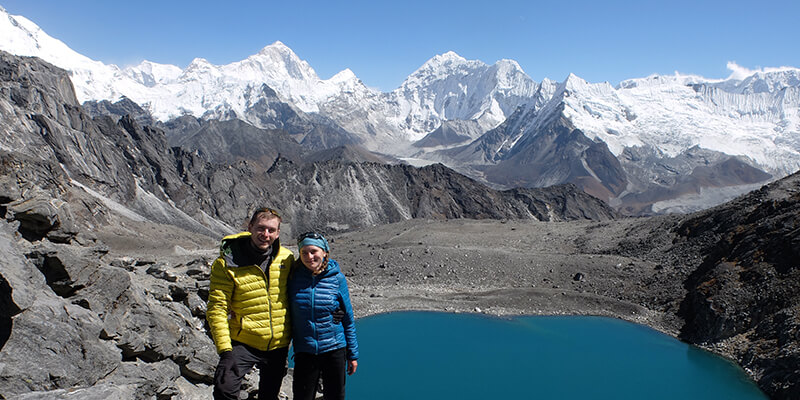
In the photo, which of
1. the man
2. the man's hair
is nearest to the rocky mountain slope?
A: the man

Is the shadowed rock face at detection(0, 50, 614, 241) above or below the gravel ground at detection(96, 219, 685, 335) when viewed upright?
above

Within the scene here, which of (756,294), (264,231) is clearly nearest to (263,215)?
(264,231)

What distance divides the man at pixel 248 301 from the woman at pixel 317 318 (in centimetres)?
18

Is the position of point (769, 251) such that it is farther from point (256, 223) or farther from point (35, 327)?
point (35, 327)

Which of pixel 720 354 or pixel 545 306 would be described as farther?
pixel 545 306

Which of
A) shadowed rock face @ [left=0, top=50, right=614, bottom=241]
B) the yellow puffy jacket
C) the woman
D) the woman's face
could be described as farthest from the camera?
shadowed rock face @ [left=0, top=50, right=614, bottom=241]

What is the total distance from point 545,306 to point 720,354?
10434 millimetres

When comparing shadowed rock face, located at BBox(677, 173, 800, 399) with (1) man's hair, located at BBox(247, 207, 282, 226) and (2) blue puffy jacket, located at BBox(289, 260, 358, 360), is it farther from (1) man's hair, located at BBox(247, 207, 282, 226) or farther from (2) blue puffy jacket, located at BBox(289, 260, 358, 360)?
(1) man's hair, located at BBox(247, 207, 282, 226)

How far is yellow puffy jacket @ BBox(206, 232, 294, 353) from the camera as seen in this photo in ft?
20.0

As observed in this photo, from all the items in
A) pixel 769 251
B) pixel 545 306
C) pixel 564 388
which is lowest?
pixel 564 388

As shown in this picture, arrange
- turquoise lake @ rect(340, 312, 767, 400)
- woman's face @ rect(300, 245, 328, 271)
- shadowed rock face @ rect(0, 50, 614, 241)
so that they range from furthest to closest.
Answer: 1. shadowed rock face @ rect(0, 50, 614, 241)
2. turquoise lake @ rect(340, 312, 767, 400)
3. woman's face @ rect(300, 245, 328, 271)

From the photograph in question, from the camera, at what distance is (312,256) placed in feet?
20.4

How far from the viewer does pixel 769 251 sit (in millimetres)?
28031

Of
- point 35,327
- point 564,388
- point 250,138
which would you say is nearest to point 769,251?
point 564,388
